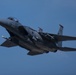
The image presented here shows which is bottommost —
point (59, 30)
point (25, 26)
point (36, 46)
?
point (36, 46)

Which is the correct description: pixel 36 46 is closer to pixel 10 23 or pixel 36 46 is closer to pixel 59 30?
pixel 10 23

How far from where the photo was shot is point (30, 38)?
4994 centimetres

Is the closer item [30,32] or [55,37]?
[30,32]

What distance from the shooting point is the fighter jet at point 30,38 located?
4941 cm

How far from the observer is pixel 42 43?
169 feet

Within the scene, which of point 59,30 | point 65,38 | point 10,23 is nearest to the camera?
point 10,23

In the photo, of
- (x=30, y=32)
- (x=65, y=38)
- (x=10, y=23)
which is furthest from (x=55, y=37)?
(x=10, y=23)

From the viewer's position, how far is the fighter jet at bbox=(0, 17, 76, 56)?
49.4m

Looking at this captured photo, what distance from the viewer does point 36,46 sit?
165 ft

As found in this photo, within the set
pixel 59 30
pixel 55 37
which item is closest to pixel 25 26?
pixel 55 37

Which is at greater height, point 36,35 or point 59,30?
point 59,30

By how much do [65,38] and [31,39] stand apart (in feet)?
21.9

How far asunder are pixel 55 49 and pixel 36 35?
466 centimetres

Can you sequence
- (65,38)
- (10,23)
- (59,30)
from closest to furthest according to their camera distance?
1. (10,23)
2. (65,38)
3. (59,30)
